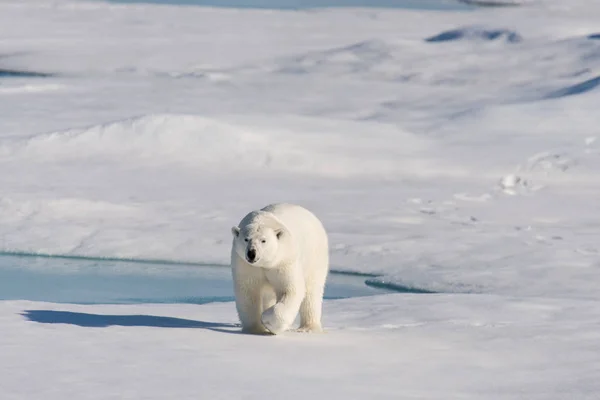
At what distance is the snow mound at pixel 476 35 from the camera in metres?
18.3

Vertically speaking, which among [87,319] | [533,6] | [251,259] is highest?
[251,259]

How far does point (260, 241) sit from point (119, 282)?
3099mm

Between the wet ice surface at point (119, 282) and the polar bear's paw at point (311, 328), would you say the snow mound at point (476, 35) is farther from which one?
the polar bear's paw at point (311, 328)

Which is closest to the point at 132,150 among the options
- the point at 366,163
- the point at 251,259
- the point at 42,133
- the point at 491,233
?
the point at 42,133

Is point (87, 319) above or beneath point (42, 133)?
above

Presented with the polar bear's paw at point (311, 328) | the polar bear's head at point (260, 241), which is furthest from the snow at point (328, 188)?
the polar bear's head at point (260, 241)

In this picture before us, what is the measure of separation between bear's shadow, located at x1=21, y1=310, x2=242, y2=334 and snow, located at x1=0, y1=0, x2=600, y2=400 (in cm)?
2

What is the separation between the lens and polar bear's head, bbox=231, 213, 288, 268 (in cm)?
387

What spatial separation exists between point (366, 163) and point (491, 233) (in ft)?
7.27

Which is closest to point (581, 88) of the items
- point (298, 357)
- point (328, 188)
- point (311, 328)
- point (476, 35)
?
point (328, 188)

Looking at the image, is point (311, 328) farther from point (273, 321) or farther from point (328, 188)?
point (328, 188)

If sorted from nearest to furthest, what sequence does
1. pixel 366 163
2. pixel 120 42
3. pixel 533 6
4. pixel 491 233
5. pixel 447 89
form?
→ pixel 491 233 < pixel 366 163 < pixel 447 89 < pixel 120 42 < pixel 533 6

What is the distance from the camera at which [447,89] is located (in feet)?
48.8

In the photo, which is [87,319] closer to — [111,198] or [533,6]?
[111,198]
